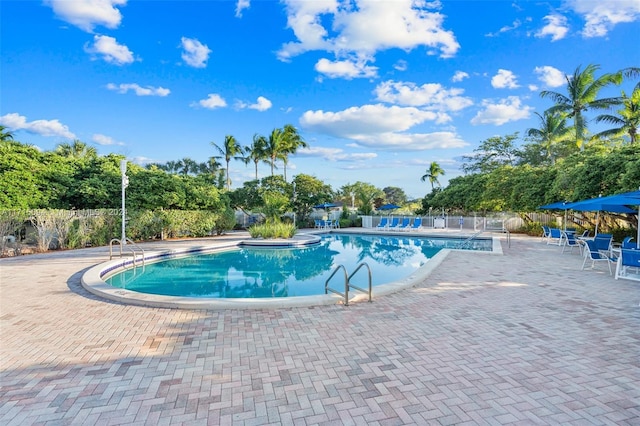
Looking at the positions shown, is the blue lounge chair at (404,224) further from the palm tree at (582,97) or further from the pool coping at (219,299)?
the pool coping at (219,299)

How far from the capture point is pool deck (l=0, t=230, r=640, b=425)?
2.50 meters

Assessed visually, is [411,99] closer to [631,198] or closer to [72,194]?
[631,198]

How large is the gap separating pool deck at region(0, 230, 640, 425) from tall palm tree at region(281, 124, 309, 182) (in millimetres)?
26875

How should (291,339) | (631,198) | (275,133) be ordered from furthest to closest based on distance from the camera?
(275,133)
(631,198)
(291,339)

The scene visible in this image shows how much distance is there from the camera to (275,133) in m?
30.9

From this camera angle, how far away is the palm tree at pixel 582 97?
21.0 meters

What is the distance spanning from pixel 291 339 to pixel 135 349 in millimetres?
1705

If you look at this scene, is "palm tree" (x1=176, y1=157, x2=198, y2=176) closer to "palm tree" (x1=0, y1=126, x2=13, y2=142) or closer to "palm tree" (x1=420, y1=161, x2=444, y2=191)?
"palm tree" (x1=0, y1=126, x2=13, y2=142)

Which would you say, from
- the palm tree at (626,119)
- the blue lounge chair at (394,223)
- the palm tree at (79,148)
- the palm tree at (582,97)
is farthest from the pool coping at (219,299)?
the palm tree at (79,148)

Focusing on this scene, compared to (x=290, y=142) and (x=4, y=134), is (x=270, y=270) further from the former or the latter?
(x=4, y=134)

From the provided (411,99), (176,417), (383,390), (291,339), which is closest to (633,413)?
(383,390)

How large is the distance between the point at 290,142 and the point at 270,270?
76.6ft

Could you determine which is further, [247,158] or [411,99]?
[247,158]

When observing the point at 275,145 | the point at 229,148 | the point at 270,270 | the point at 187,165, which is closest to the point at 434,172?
the point at 275,145
